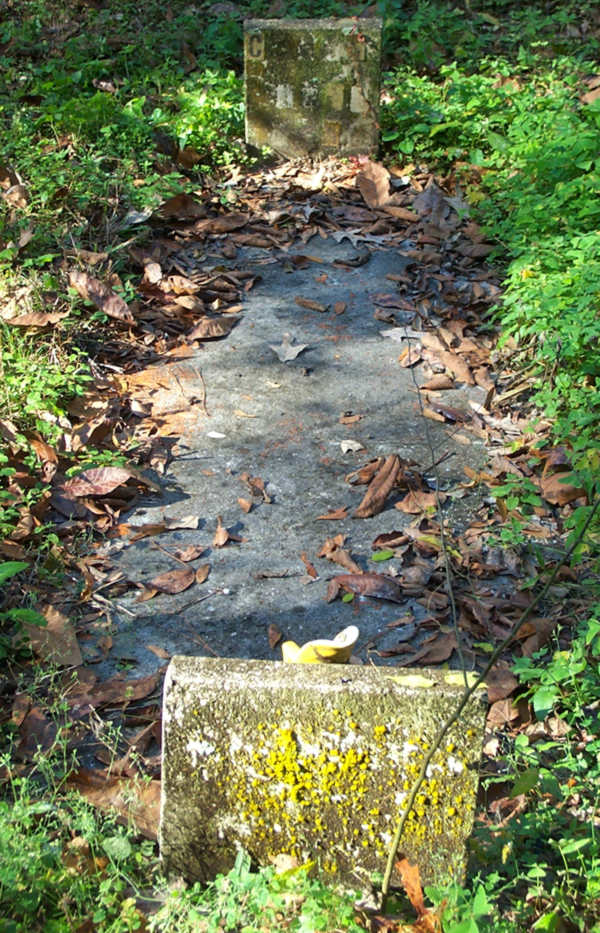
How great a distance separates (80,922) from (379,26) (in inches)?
277

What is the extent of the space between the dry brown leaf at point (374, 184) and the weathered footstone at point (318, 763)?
18.3ft

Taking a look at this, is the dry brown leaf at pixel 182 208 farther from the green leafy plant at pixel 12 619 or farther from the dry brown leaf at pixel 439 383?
the green leafy plant at pixel 12 619

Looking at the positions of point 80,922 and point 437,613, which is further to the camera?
point 437,613

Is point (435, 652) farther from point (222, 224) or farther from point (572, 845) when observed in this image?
point (222, 224)

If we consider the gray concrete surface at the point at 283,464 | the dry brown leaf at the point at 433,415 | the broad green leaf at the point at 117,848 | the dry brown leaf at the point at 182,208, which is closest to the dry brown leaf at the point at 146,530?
the gray concrete surface at the point at 283,464

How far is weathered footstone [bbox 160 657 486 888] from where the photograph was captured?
227 centimetres

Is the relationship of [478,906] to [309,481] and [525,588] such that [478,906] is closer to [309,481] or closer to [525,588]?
[525,588]

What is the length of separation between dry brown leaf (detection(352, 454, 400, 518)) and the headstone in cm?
428

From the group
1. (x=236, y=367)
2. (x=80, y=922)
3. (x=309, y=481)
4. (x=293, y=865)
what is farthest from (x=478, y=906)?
(x=236, y=367)

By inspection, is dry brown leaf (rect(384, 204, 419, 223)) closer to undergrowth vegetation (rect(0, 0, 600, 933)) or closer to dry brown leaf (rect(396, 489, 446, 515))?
undergrowth vegetation (rect(0, 0, 600, 933))

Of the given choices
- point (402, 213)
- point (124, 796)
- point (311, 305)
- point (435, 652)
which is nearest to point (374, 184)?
point (402, 213)

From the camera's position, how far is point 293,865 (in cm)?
239

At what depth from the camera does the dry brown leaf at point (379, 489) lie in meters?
4.30

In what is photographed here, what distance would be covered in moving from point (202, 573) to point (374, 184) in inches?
175
